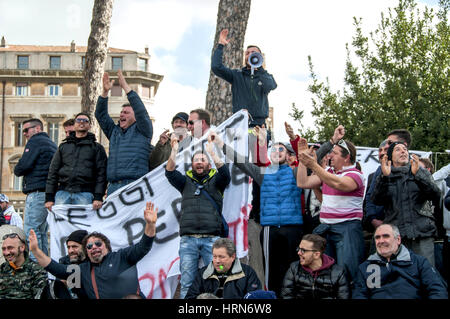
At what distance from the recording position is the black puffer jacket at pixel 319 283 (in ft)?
20.0

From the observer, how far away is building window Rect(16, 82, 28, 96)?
192 feet

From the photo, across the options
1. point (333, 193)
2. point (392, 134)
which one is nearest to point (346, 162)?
point (333, 193)

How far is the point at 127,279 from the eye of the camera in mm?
6719

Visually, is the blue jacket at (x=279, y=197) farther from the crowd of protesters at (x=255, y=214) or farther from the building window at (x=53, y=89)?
the building window at (x=53, y=89)

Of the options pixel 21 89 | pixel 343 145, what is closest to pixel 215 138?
pixel 343 145

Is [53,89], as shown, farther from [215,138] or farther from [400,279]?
[400,279]

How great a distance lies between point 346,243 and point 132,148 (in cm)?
261

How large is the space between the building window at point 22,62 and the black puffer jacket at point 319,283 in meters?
61.4

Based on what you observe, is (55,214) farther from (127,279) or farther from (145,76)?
(145,76)

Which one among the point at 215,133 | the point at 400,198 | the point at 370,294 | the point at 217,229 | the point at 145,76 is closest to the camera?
the point at 370,294

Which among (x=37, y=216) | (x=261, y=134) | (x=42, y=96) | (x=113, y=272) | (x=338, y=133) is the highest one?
(x=42, y=96)

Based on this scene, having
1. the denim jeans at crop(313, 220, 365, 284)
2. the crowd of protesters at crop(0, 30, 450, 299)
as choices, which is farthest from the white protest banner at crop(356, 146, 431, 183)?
the denim jeans at crop(313, 220, 365, 284)

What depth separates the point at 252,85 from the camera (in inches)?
315
